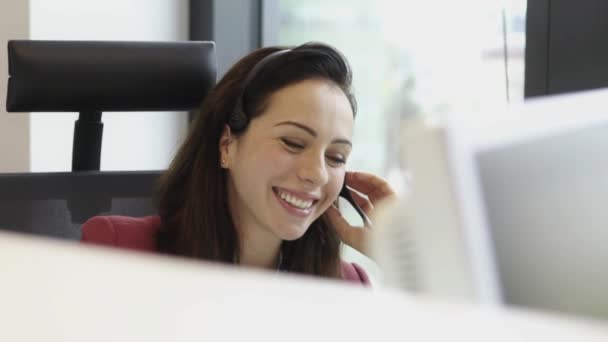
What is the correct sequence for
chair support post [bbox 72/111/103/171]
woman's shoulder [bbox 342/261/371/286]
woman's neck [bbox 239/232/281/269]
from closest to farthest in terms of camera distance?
woman's neck [bbox 239/232/281/269], woman's shoulder [bbox 342/261/371/286], chair support post [bbox 72/111/103/171]

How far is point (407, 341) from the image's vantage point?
240mm

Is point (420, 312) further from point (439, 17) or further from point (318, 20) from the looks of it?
point (318, 20)

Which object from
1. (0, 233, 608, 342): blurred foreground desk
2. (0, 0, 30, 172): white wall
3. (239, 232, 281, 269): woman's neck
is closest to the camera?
(0, 233, 608, 342): blurred foreground desk

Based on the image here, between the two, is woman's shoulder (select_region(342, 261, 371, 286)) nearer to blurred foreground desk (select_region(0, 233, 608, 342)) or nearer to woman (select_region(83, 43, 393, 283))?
woman (select_region(83, 43, 393, 283))

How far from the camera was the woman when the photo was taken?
5.85 feet

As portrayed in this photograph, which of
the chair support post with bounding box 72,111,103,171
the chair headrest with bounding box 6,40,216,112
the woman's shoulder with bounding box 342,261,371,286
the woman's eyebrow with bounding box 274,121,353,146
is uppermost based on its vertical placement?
the chair headrest with bounding box 6,40,216,112

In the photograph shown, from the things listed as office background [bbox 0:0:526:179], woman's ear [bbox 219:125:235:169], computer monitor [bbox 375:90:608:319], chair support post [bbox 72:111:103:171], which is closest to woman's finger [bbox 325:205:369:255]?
woman's ear [bbox 219:125:235:169]

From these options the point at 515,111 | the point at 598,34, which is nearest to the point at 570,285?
the point at 515,111

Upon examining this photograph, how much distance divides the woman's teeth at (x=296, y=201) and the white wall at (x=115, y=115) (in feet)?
3.96

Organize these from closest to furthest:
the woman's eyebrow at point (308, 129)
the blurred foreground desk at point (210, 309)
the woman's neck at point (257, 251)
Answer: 1. the blurred foreground desk at point (210, 309)
2. the woman's eyebrow at point (308, 129)
3. the woman's neck at point (257, 251)

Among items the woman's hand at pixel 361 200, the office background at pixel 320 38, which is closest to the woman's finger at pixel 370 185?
the woman's hand at pixel 361 200

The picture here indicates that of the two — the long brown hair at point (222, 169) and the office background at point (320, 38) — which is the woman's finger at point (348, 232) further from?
the office background at point (320, 38)

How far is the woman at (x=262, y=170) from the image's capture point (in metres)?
1.78

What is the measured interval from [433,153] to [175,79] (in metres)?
1.75
